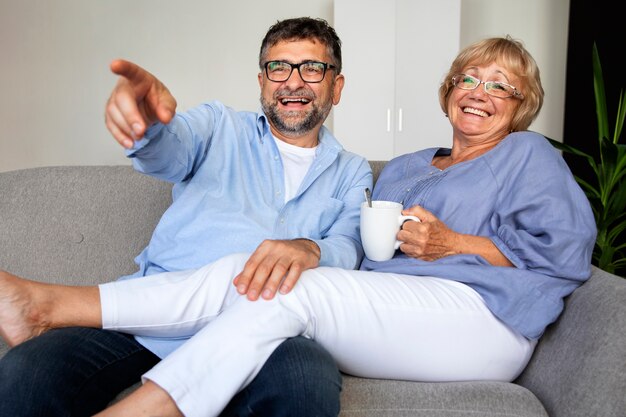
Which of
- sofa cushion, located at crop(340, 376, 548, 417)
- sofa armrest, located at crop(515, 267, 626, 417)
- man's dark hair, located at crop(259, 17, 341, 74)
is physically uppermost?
man's dark hair, located at crop(259, 17, 341, 74)

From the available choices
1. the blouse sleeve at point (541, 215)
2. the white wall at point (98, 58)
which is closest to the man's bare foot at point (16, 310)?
the blouse sleeve at point (541, 215)

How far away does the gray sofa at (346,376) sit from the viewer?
117 centimetres

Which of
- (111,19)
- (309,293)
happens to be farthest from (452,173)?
(111,19)

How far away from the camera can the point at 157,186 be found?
5.91 ft

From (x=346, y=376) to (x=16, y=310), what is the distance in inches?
26.2

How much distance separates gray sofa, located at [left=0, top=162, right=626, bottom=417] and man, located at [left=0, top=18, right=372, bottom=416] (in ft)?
0.51

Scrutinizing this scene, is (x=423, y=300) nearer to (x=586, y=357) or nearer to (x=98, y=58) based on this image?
(x=586, y=357)

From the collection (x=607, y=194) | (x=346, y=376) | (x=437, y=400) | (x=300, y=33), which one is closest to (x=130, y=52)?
(x=300, y=33)

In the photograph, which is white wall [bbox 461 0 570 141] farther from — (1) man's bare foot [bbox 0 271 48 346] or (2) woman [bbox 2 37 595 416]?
(1) man's bare foot [bbox 0 271 48 346]

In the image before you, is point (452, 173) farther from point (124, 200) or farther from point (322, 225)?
point (124, 200)

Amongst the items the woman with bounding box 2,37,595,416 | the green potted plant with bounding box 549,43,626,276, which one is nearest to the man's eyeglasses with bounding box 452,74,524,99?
the woman with bounding box 2,37,595,416

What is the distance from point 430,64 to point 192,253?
2489mm

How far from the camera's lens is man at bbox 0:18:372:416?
43.4 inches

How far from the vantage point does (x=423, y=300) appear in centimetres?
129
